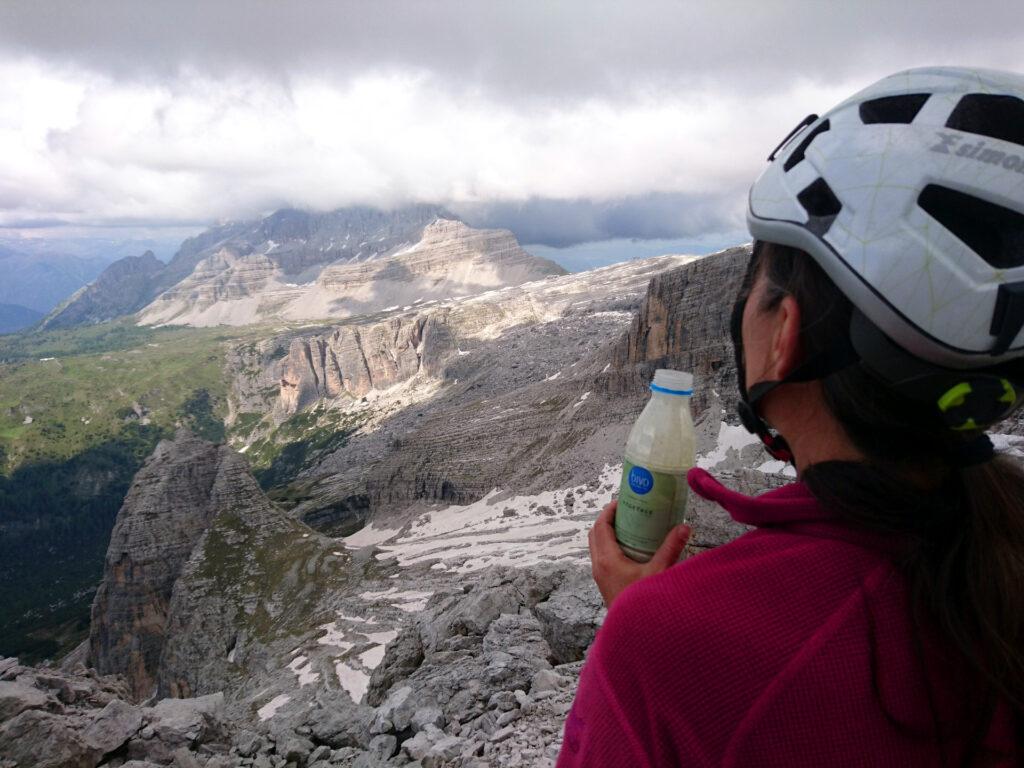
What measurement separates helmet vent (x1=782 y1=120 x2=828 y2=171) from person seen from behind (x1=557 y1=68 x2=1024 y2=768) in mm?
66

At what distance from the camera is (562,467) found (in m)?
53.3

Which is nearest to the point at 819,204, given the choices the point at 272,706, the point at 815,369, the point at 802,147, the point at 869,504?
the point at 802,147

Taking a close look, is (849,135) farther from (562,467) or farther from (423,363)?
(423,363)

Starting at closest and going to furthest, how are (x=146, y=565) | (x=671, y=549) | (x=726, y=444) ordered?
Result: (x=671, y=549), (x=726, y=444), (x=146, y=565)

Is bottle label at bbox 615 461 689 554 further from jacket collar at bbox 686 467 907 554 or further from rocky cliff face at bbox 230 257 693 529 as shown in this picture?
rocky cliff face at bbox 230 257 693 529

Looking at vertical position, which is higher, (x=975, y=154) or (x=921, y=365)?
(x=975, y=154)

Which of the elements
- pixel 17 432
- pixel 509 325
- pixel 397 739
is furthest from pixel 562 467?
pixel 17 432

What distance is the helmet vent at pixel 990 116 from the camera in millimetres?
2123

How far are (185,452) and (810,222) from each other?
59.9m

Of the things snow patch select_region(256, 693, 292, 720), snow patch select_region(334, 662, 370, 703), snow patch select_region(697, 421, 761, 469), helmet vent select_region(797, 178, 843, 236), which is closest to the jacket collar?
helmet vent select_region(797, 178, 843, 236)

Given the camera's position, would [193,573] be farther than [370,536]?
No

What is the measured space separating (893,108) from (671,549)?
2.06m

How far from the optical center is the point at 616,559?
2766 millimetres

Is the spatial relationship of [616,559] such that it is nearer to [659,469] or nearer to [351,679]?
[659,469]
